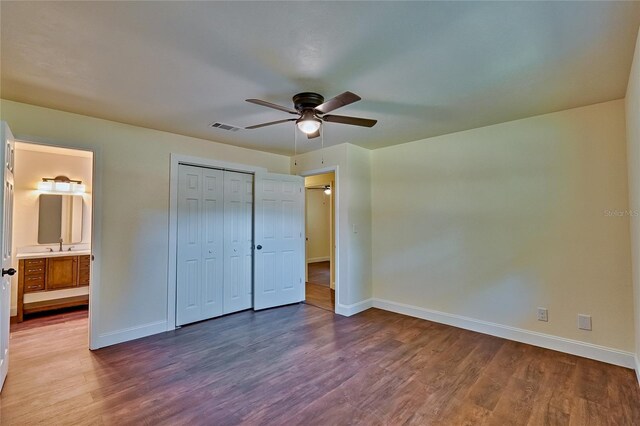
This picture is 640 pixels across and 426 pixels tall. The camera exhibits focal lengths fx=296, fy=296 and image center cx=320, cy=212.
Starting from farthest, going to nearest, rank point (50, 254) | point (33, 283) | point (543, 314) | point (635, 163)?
point (50, 254) → point (33, 283) → point (543, 314) → point (635, 163)

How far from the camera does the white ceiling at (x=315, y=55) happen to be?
161cm

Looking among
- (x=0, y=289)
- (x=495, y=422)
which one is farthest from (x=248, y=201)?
(x=495, y=422)

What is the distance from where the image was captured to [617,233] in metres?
2.73

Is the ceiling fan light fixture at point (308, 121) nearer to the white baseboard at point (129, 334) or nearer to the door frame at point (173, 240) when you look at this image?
the door frame at point (173, 240)

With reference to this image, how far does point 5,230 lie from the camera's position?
2402 mm

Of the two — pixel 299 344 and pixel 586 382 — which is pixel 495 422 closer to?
pixel 586 382

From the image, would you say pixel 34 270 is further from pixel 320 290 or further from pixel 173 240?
pixel 320 290

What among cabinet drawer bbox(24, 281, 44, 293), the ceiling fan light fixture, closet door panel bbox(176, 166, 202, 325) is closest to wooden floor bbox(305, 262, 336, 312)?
closet door panel bbox(176, 166, 202, 325)

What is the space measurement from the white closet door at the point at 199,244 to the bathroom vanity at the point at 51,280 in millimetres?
1592

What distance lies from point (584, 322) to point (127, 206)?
194 inches

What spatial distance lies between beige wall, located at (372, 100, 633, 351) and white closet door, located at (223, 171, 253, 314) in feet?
6.86

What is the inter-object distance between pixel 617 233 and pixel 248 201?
425 cm

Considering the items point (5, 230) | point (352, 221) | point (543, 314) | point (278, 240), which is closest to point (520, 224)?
point (543, 314)

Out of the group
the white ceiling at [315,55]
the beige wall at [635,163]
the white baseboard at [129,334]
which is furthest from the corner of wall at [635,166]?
the white baseboard at [129,334]
